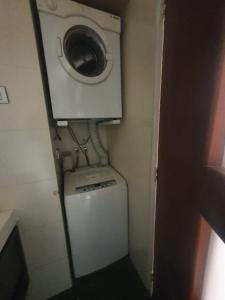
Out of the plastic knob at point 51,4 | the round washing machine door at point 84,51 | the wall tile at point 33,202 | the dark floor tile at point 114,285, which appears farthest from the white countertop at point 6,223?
the plastic knob at point 51,4

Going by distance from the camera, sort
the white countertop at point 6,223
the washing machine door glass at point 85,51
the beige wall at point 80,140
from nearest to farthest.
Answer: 1. the white countertop at point 6,223
2. the washing machine door glass at point 85,51
3. the beige wall at point 80,140

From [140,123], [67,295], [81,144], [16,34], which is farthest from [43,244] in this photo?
[16,34]

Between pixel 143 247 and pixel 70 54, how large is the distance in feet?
5.28

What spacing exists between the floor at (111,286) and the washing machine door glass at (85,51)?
5.81 ft

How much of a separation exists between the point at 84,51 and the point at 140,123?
77 centimetres

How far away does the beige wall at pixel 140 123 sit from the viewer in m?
0.85

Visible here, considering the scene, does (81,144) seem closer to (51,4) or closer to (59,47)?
(59,47)

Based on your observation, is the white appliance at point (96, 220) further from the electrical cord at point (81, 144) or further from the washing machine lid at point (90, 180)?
the electrical cord at point (81, 144)

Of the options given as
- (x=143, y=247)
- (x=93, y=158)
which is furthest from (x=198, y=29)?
(x=93, y=158)

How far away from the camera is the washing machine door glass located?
3.33 feet

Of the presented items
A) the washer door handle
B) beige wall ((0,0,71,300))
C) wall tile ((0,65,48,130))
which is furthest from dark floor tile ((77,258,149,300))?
the washer door handle

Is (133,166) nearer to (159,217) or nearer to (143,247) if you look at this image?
(159,217)

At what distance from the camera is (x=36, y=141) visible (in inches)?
36.6

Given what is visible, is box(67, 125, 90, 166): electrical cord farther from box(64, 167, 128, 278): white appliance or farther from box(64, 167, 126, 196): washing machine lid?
box(64, 167, 128, 278): white appliance
